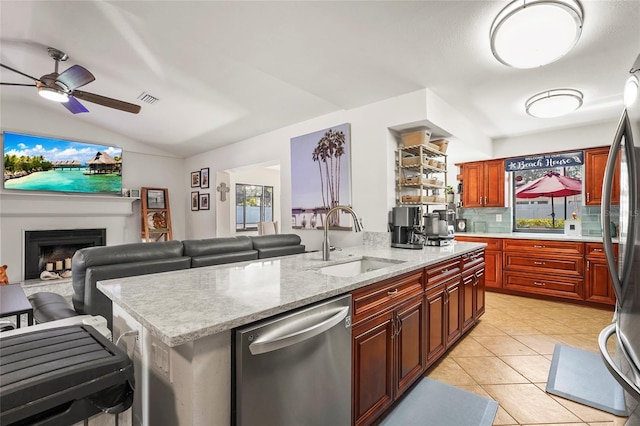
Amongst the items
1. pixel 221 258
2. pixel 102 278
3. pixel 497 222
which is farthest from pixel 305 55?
pixel 497 222

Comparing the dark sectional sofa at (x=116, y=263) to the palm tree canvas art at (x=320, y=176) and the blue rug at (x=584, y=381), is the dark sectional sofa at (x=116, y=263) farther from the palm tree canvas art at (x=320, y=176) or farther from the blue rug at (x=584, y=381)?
the blue rug at (x=584, y=381)

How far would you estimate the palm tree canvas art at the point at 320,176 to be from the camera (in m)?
3.69

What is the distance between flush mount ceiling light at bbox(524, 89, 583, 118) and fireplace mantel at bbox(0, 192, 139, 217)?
257 inches

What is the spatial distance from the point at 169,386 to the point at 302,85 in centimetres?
278

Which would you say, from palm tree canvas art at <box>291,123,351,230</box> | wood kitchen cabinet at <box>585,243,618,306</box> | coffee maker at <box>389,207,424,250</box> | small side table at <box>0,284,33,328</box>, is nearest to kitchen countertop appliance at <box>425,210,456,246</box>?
coffee maker at <box>389,207,424,250</box>

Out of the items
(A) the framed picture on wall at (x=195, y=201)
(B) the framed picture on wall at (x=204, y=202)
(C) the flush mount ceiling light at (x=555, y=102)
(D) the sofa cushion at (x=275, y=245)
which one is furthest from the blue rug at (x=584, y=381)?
(A) the framed picture on wall at (x=195, y=201)

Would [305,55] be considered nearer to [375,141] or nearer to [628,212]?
[375,141]

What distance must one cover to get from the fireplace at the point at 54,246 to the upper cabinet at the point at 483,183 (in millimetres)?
6629

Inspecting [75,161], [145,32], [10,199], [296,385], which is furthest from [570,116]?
[10,199]

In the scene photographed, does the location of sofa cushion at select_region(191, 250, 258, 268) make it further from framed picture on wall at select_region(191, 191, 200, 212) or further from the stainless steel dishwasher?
framed picture on wall at select_region(191, 191, 200, 212)

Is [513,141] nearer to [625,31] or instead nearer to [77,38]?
[625,31]

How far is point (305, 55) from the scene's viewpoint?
2.52 meters

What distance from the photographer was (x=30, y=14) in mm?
2725

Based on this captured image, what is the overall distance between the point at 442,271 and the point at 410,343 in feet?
2.25
